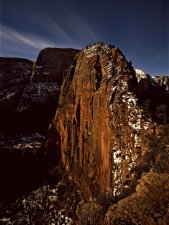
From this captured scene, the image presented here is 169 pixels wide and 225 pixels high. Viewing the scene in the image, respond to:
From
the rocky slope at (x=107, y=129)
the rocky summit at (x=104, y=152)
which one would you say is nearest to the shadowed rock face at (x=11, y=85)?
the rocky summit at (x=104, y=152)

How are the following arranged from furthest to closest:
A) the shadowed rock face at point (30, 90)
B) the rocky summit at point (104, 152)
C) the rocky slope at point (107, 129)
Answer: the shadowed rock face at point (30, 90), the rocky slope at point (107, 129), the rocky summit at point (104, 152)

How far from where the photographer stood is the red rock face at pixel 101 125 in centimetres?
2289

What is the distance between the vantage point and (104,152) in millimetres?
27234

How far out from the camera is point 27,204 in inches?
1302

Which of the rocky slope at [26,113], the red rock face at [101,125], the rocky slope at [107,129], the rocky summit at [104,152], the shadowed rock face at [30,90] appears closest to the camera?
the rocky summit at [104,152]

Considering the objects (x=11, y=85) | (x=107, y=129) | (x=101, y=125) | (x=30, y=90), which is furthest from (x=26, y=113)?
(x=107, y=129)

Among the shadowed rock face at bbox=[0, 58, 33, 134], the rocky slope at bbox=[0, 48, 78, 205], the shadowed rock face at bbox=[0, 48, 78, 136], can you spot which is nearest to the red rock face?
the rocky slope at bbox=[0, 48, 78, 205]

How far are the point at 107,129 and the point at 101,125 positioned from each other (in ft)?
6.22

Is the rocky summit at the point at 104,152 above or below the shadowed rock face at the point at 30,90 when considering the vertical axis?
below

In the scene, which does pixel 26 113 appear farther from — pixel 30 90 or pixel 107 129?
pixel 107 129

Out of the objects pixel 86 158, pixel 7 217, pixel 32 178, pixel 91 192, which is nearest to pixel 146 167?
pixel 91 192

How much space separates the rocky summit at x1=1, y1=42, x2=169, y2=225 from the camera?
12422 mm

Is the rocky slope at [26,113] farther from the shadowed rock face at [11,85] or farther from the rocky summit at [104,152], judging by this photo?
the rocky summit at [104,152]

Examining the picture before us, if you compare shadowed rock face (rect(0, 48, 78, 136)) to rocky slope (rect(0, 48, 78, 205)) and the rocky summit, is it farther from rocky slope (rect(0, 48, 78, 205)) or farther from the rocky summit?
the rocky summit
